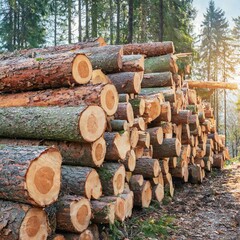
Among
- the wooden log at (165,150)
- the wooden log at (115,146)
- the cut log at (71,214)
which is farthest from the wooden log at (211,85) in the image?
the cut log at (71,214)

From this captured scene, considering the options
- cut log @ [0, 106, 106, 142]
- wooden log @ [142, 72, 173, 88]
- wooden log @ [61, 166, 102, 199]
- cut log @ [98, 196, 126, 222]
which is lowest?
cut log @ [98, 196, 126, 222]

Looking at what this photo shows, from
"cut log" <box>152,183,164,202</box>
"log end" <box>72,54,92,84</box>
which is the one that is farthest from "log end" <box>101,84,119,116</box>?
"cut log" <box>152,183,164,202</box>

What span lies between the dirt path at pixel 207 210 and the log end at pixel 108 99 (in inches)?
85.9

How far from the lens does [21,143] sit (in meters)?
4.54

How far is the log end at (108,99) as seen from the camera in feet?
15.1

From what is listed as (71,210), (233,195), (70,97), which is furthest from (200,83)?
(71,210)

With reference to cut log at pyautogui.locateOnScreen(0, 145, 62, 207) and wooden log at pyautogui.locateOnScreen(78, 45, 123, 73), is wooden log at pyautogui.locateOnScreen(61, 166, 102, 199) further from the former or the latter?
wooden log at pyautogui.locateOnScreen(78, 45, 123, 73)

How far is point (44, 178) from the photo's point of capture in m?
3.13

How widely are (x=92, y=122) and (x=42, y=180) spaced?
1.27m

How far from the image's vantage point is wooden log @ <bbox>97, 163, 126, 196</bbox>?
453cm

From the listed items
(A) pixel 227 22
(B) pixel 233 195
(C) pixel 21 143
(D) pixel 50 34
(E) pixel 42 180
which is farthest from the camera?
(A) pixel 227 22

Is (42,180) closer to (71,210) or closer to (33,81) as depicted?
(71,210)

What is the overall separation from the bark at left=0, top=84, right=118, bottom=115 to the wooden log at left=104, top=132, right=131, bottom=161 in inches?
14.6

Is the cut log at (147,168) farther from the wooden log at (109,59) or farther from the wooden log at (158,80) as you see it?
the wooden log at (158,80)
